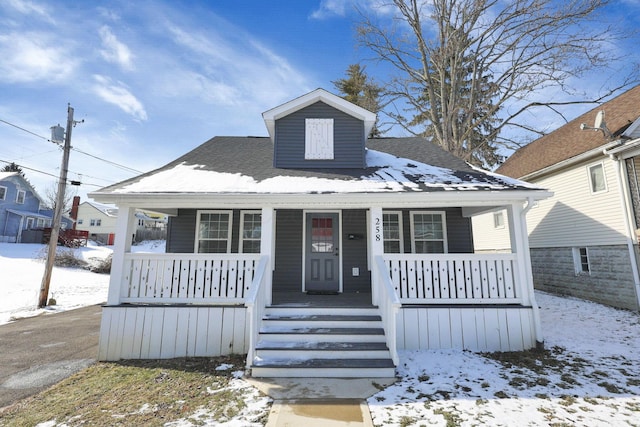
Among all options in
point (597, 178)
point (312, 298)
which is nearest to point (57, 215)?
point (312, 298)

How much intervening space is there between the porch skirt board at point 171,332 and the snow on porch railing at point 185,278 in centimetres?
19

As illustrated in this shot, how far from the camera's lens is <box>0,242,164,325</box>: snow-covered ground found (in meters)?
10.3

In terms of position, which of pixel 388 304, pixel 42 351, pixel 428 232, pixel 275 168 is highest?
pixel 275 168

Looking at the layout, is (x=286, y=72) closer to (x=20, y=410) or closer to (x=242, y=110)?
(x=242, y=110)

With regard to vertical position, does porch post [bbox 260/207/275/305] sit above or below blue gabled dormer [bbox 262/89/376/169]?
below

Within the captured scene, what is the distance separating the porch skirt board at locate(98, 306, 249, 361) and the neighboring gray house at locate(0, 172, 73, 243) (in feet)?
89.5

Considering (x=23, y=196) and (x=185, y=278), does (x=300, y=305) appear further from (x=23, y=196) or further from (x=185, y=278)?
(x=23, y=196)

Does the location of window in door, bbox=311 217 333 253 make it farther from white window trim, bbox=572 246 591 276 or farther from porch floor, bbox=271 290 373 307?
white window trim, bbox=572 246 591 276

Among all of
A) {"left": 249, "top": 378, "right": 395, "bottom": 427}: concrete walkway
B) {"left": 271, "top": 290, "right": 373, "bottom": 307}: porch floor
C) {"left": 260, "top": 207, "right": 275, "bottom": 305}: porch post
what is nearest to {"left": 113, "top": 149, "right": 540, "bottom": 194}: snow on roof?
{"left": 260, "top": 207, "right": 275, "bottom": 305}: porch post

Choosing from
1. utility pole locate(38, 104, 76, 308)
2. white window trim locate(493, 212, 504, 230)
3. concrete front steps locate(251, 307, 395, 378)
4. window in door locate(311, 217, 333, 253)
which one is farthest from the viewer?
white window trim locate(493, 212, 504, 230)

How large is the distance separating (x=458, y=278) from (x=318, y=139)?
4614mm

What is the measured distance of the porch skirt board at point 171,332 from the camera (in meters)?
5.33

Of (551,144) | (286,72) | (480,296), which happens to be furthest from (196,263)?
(551,144)

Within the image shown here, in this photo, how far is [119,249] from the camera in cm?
557
